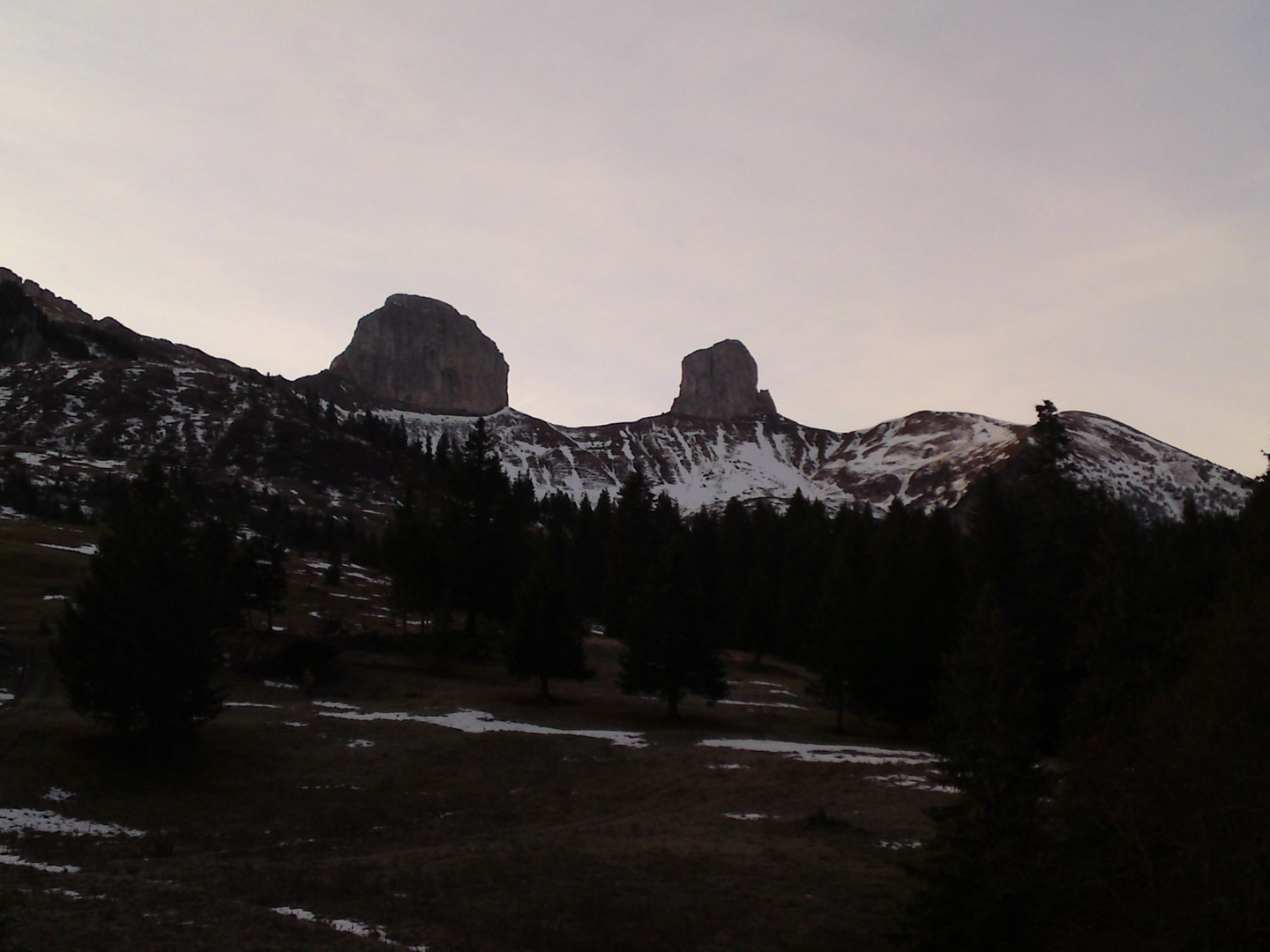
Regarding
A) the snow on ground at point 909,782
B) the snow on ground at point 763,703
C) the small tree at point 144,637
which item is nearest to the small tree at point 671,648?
the snow on ground at point 763,703

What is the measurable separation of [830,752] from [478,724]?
14.5m

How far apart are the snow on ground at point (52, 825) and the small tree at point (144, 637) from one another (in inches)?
223

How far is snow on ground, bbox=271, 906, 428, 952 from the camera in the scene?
13.5 m

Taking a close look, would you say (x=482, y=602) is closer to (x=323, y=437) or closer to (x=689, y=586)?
(x=689, y=586)

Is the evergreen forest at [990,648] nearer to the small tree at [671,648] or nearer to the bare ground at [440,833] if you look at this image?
the small tree at [671,648]

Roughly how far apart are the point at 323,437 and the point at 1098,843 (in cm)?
18178

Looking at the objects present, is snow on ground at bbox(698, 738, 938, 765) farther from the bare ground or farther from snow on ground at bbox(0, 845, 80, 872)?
snow on ground at bbox(0, 845, 80, 872)

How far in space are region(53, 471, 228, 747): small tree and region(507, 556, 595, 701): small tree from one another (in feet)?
51.6

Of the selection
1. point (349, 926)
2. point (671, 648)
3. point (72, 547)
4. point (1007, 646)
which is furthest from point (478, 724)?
point (72, 547)

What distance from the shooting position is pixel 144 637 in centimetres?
2745

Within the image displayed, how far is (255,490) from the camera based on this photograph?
482 ft

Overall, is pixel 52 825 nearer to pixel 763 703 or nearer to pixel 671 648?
pixel 671 648

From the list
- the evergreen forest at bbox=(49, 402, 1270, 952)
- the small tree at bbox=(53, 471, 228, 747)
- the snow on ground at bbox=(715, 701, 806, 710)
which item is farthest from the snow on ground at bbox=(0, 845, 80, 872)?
the snow on ground at bbox=(715, 701, 806, 710)

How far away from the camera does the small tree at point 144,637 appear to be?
27.1m
